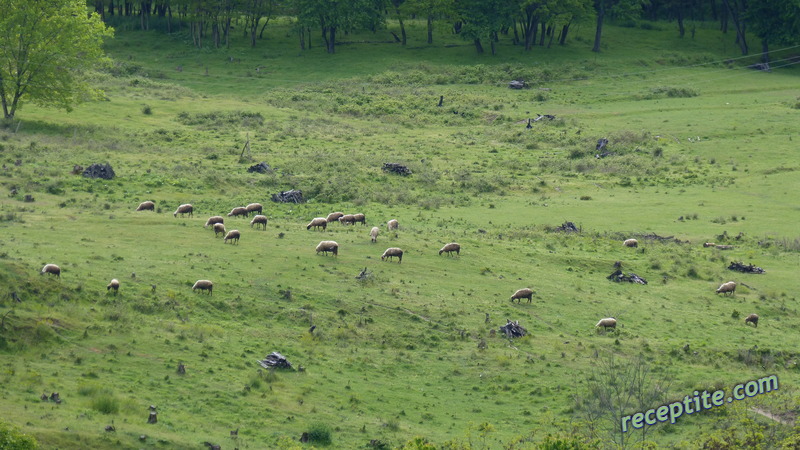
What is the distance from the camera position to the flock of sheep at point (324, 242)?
40156 millimetres

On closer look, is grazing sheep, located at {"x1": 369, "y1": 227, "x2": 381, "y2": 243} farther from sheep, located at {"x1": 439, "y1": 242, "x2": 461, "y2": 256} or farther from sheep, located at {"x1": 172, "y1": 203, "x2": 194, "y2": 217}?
sheep, located at {"x1": 172, "y1": 203, "x2": 194, "y2": 217}

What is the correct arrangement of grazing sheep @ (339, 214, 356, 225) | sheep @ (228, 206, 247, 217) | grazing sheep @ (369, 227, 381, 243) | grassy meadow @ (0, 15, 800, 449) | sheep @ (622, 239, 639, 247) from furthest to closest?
sheep @ (622, 239, 639, 247) → grazing sheep @ (339, 214, 356, 225) → sheep @ (228, 206, 247, 217) → grazing sheep @ (369, 227, 381, 243) → grassy meadow @ (0, 15, 800, 449)

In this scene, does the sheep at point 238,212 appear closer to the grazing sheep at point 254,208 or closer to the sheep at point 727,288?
the grazing sheep at point 254,208

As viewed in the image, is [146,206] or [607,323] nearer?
[607,323]

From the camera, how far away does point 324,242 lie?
153 feet

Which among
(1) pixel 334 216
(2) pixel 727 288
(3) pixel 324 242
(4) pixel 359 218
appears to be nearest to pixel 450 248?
(3) pixel 324 242

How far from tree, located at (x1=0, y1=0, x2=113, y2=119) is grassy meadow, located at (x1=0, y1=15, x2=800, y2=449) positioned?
314cm

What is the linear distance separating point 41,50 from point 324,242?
40099 mm

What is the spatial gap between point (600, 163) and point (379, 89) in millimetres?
33365

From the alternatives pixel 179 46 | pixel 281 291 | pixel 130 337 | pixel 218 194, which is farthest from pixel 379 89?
pixel 130 337

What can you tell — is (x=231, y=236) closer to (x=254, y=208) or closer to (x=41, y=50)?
(x=254, y=208)

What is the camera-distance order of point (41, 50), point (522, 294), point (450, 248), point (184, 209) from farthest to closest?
point (41, 50)
point (184, 209)
point (450, 248)
point (522, 294)

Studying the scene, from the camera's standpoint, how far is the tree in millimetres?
75188

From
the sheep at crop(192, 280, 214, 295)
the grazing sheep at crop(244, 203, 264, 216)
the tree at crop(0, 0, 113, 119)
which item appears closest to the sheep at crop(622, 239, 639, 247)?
the grazing sheep at crop(244, 203, 264, 216)
